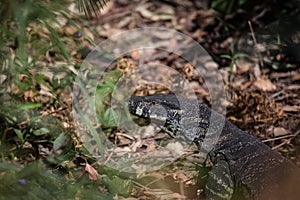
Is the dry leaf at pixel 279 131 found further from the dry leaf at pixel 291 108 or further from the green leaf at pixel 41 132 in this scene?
the green leaf at pixel 41 132

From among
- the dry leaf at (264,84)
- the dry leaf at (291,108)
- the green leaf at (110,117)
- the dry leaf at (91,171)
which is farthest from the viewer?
the dry leaf at (264,84)

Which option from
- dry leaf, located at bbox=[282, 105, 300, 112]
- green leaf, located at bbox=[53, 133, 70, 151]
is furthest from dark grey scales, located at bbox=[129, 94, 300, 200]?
dry leaf, located at bbox=[282, 105, 300, 112]

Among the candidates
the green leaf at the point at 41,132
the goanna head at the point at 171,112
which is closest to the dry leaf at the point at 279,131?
the goanna head at the point at 171,112

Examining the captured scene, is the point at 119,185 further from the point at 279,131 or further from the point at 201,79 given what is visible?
the point at 201,79

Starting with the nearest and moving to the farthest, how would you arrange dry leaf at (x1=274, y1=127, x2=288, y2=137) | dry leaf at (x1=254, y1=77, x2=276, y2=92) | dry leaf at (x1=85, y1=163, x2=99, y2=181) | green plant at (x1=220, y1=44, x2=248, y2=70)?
dry leaf at (x1=85, y1=163, x2=99, y2=181) < dry leaf at (x1=274, y1=127, x2=288, y2=137) < dry leaf at (x1=254, y1=77, x2=276, y2=92) < green plant at (x1=220, y1=44, x2=248, y2=70)

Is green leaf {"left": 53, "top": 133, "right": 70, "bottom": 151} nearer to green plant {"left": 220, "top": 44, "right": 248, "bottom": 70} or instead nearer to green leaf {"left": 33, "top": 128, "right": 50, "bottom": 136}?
green leaf {"left": 33, "top": 128, "right": 50, "bottom": 136}

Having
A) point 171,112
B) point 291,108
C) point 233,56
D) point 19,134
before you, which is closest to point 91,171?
point 171,112

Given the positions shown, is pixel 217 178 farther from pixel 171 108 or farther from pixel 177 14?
pixel 177 14
